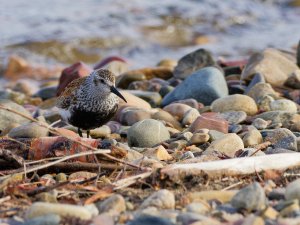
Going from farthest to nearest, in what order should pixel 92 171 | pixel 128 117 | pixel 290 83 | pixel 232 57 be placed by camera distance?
pixel 232 57
pixel 290 83
pixel 128 117
pixel 92 171

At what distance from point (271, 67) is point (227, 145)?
3.51 metres

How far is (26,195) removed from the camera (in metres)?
4.29

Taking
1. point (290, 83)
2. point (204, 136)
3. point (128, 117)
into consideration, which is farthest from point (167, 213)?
point (290, 83)

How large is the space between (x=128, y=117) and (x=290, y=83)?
2.40 m

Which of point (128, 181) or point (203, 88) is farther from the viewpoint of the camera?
point (203, 88)

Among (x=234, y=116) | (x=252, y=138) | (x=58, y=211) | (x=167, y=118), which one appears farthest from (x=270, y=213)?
(x=167, y=118)

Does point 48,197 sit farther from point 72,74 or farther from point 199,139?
point 72,74

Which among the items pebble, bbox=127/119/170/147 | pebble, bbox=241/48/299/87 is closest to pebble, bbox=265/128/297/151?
pebble, bbox=127/119/170/147

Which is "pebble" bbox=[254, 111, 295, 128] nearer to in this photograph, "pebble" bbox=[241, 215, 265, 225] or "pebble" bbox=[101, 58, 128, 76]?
"pebble" bbox=[241, 215, 265, 225]

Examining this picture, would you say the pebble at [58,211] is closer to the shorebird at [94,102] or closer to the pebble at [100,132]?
the shorebird at [94,102]

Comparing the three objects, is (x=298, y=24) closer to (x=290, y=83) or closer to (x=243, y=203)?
(x=290, y=83)

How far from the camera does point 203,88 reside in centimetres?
821

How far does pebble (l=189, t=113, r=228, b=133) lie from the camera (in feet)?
21.7

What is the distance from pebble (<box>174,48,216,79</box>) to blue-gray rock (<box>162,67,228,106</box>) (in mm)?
1362
